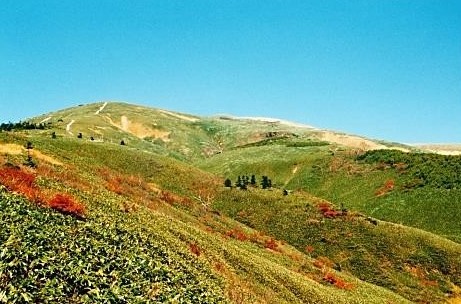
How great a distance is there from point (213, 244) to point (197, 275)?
39.8 feet

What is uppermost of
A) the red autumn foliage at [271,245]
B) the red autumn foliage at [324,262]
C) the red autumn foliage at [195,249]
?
the red autumn foliage at [195,249]

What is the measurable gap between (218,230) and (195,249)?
874 inches

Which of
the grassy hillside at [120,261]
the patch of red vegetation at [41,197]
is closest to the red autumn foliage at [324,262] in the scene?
the grassy hillside at [120,261]

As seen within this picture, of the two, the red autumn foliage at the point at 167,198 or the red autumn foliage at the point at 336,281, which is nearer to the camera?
the red autumn foliage at the point at 336,281

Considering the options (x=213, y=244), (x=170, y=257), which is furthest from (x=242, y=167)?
(x=170, y=257)

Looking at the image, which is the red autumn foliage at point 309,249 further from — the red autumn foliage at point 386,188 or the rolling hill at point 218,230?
the red autumn foliage at point 386,188

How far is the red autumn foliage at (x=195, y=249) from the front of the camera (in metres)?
33.4

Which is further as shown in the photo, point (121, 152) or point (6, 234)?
point (121, 152)

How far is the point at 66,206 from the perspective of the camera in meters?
27.8

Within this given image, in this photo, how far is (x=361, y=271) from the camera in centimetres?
6581

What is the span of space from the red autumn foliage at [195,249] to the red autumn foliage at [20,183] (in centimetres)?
1080

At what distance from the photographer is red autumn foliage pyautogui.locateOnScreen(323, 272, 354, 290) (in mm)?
50094

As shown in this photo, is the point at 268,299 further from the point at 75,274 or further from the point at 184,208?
the point at 184,208

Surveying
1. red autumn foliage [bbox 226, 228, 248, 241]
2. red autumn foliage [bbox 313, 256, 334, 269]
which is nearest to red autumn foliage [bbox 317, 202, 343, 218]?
red autumn foliage [bbox 313, 256, 334, 269]
